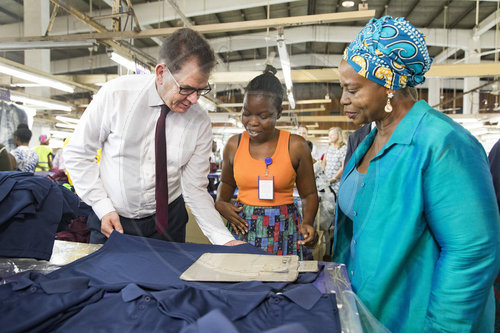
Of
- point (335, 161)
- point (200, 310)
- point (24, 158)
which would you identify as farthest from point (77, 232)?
point (335, 161)

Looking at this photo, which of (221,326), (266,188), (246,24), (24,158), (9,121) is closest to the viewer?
(221,326)

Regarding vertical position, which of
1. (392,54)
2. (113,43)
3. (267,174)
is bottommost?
(267,174)

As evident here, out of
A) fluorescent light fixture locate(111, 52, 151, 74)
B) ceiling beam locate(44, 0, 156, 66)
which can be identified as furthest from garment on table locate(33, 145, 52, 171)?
fluorescent light fixture locate(111, 52, 151, 74)

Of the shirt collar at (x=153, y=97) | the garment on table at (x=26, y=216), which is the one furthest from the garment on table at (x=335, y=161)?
the garment on table at (x=26, y=216)

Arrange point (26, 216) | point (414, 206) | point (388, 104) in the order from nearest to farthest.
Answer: point (414, 206) → point (388, 104) → point (26, 216)

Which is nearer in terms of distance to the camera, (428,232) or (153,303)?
(153,303)

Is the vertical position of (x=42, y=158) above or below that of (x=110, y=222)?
above

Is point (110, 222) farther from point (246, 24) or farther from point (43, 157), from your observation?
point (43, 157)

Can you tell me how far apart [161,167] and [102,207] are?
10.8 inches

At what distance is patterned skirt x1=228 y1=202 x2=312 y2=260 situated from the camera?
58.9 inches

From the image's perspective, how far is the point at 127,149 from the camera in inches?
51.6

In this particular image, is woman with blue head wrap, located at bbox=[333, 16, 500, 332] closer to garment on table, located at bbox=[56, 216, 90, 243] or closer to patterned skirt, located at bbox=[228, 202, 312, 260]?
patterned skirt, located at bbox=[228, 202, 312, 260]

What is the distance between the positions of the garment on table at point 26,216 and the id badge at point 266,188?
0.78 metres

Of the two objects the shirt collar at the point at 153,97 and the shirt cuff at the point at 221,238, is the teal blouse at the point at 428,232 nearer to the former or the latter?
the shirt cuff at the point at 221,238
